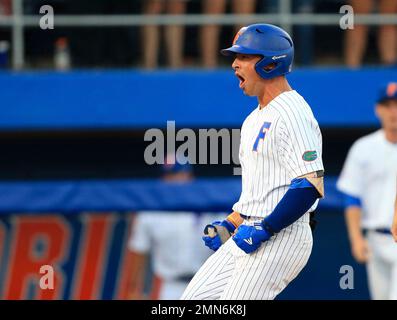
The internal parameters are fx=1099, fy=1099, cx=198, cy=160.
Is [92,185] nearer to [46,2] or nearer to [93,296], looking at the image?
[93,296]

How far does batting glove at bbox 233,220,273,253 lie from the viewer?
472 centimetres

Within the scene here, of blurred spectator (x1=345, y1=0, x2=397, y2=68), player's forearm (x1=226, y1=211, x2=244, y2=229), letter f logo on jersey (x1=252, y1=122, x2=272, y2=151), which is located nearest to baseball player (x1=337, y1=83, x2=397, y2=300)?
player's forearm (x1=226, y1=211, x2=244, y2=229)

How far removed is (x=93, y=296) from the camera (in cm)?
909

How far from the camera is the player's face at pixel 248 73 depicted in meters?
4.90

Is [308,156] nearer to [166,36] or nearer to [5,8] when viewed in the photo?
[166,36]

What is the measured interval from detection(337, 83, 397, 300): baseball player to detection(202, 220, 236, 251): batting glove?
2453 millimetres

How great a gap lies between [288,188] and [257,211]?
21 centimetres

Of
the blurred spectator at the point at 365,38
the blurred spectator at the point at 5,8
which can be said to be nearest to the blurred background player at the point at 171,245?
the blurred spectator at the point at 365,38

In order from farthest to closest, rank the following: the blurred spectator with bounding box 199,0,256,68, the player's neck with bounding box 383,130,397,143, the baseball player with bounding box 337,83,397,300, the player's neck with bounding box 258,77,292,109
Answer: the blurred spectator with bounding box 199,0,256,68, the player's neck with bounding box 383,130,397,143, the baseball player with bounding box 337,83,397,300, the player's neck with bounding box 258,77,292,109

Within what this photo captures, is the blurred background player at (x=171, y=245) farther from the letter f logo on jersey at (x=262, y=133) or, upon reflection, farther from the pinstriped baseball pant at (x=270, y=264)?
the letter f logo on jersey at (x=262, y=133)

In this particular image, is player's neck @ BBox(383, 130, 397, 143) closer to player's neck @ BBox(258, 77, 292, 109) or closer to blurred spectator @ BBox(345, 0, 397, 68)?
blurred spectator @ BBox(345, 0, 397, 68)

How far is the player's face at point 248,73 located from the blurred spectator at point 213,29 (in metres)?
5.05
